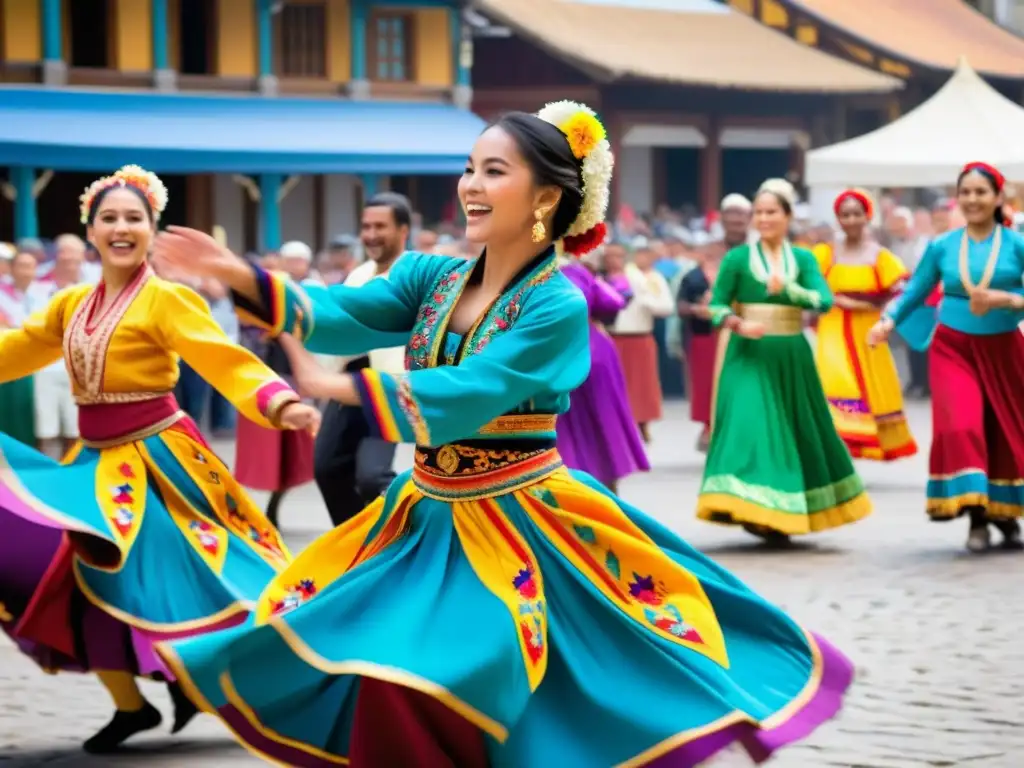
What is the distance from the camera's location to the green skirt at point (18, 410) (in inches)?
511

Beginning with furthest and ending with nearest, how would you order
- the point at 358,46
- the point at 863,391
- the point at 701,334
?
the point at 358,46 < the point at 701,334 < the point at 863,391

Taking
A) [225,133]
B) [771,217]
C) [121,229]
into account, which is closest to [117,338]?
[121,229]

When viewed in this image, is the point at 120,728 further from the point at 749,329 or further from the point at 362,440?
the point at 749,329

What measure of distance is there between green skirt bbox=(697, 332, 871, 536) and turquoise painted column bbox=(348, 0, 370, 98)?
18.8 m

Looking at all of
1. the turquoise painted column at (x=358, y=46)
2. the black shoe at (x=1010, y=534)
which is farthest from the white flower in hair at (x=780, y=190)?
the turquoise painted column at (x=358, y=46)

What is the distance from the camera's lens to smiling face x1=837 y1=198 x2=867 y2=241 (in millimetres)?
12836

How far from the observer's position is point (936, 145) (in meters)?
22.5

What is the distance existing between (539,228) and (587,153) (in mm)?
227

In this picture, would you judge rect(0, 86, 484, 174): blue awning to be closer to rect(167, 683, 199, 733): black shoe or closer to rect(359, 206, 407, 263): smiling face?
rect(359, 206, 407, 263): smiling face

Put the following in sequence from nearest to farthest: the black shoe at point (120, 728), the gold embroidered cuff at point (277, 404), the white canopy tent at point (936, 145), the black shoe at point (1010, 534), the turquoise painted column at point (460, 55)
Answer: the gold embroidered cuff at point (277, 404)
the black shoe at point (120, 728)
the black shoe at point (1010, 534)
the white canopy tent at point (936, 145)
the turquoise painted column at point (460, 55)

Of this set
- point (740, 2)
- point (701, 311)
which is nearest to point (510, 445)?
point (701, 311)

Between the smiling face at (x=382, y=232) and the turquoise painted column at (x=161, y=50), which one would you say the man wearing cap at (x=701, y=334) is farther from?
the turquoise painted column at (x=161, y=50)

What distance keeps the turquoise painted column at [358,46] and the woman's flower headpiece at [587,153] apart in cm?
2415

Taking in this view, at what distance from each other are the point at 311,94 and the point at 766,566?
1987 centimetres
